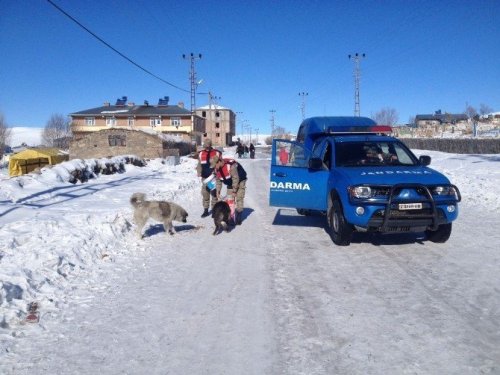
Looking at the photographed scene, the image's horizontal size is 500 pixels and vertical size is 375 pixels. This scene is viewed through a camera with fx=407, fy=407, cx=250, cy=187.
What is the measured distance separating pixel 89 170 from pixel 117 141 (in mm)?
23930

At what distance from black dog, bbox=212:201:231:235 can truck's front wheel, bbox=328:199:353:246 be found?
2217 millimetres

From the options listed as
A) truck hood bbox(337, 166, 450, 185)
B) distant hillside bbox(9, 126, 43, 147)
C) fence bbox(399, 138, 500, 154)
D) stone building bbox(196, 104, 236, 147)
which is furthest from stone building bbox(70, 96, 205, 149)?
distant hillside bbox(9, 126, 43, 147)

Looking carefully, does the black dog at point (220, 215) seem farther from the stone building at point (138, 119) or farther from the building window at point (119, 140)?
the stone building at point (138, 119)

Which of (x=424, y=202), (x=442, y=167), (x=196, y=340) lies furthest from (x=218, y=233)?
(x=442, y=167)

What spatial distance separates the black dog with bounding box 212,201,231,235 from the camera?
27.2 ft

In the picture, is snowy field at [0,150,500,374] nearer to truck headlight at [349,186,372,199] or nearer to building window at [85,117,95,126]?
truck headlight at [349,186,372,199]

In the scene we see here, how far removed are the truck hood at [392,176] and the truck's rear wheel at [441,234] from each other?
0.83 metres

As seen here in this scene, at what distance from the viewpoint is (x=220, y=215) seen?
829 cm

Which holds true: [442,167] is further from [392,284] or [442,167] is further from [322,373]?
[322,373]

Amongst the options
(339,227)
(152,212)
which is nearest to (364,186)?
(339,227)

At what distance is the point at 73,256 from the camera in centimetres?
611

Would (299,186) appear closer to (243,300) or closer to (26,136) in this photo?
(243,300)

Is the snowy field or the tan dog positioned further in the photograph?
the tan dog

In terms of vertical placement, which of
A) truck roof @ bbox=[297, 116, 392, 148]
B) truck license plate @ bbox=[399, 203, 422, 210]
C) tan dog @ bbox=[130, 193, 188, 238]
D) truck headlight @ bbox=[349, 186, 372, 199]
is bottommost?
tan dog @ bbox=[130, 193, 188, 238]
